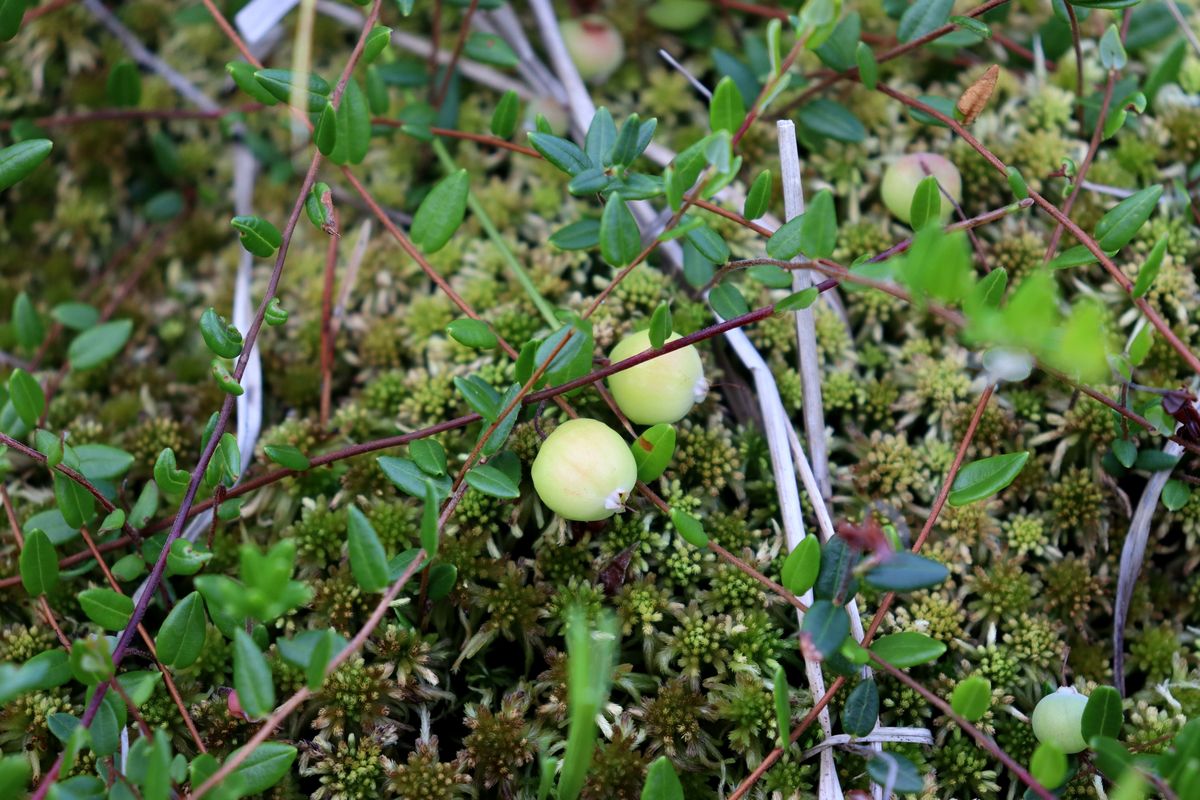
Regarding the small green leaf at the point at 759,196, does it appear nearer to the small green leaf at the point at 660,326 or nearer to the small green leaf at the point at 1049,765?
the small green leaf at the point at 660,326

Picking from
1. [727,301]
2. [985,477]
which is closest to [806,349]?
[727,301]

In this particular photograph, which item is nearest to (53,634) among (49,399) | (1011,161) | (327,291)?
(49,399)

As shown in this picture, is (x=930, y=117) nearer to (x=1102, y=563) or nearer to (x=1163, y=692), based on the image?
(x=1102, y=563)

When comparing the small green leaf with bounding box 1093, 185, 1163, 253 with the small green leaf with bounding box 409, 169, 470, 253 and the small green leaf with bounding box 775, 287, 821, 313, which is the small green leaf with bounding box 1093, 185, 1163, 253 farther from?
the small green leaf with bounding box 409, 169, 470, 253

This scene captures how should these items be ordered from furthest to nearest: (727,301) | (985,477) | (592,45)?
(592,45) < (727,301) < (985,477)

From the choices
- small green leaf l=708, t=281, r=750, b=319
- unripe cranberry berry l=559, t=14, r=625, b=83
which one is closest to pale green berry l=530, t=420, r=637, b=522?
small green leaf l=708, t=281, r=750, b=319

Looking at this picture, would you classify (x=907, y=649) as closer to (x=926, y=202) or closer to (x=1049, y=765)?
(x=1049, y=765)

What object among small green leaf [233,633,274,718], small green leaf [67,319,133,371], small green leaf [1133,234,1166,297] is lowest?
small green leaf [233,633,274,718]
